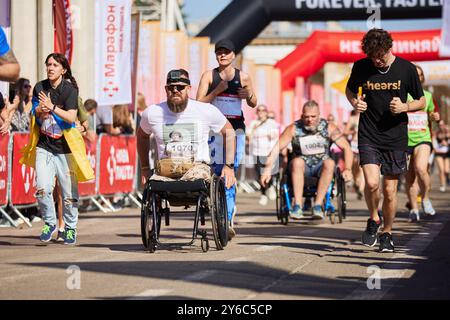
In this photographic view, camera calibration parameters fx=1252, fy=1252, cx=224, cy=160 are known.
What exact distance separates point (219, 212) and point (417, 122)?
5406 mm

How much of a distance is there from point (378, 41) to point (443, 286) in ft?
10.3

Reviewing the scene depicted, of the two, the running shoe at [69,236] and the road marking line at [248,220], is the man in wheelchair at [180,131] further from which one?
the road marking line at [248,220]

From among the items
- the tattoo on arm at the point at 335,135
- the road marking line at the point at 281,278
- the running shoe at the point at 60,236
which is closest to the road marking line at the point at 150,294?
the road marking line at the point at 281,278

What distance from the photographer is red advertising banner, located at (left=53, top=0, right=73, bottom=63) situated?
59.5 ft

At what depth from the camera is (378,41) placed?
10523 millimetres

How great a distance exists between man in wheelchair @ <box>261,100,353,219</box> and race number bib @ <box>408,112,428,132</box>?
81 centimetres

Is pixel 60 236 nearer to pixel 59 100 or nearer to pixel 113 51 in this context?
pixel 59 100

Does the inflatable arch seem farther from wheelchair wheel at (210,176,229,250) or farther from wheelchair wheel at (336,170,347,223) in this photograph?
wheelchair wheel at (210,176,229,250)

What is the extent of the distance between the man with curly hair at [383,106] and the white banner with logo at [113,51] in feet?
28.8

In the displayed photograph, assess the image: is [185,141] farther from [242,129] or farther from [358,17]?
[358,17]

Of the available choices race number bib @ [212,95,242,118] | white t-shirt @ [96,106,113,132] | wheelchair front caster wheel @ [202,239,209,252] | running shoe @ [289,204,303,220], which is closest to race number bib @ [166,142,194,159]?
wheelchair front caster wheel @ [202,239,209,252]

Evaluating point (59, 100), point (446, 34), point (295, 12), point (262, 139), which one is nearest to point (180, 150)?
point (59, 100)

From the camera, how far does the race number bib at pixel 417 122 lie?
1521cm
